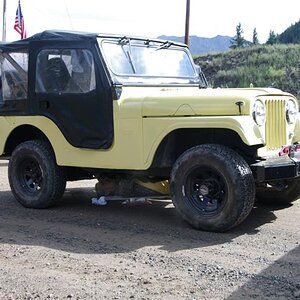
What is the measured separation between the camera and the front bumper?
5.90 meters

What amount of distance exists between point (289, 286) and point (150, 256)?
1349mm

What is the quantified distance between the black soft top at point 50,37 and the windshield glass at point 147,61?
249 mm

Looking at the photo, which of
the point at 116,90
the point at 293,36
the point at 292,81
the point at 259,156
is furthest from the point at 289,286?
the point at 293,36

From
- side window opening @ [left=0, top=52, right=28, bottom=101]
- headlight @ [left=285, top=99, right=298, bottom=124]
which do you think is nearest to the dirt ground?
headlight @ [left=285, top=99, right=298, bottom=124]

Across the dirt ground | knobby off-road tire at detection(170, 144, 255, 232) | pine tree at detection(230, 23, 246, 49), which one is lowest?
the dirt ground

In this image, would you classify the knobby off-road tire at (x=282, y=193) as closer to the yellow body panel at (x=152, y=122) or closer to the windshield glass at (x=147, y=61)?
the yellow body panel at (x=152, y=122)

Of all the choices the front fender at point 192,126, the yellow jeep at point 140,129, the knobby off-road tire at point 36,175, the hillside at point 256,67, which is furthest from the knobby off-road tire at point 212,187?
the hillside at point 256,67

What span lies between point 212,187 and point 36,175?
266cm

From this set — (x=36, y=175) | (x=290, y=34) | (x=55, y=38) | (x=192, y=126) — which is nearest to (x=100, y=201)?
(x=36, y=175)

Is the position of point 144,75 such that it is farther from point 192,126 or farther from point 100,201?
point 100,201

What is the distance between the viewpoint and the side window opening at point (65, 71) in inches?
271

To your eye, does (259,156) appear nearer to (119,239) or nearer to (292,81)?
(119,239)

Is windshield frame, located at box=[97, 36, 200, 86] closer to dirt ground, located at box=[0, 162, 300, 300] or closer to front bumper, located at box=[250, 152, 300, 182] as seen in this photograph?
dirt ground, located at box=[0, 162, 300, 300]

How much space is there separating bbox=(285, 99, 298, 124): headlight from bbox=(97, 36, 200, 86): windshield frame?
1.48 meters
